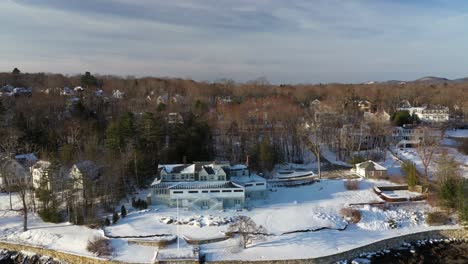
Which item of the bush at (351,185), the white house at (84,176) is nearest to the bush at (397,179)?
the bush at (351,185)

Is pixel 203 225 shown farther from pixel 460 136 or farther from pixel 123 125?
pixel 460 136

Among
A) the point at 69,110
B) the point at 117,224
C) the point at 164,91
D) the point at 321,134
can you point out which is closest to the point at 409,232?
the point at 117,224

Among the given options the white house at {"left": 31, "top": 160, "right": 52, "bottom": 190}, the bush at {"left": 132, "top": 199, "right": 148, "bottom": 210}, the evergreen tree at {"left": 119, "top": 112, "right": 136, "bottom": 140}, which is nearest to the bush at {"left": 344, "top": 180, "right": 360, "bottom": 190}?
the bush at {"left": 132, "top": 199, "right": 148, "bottom": 210}

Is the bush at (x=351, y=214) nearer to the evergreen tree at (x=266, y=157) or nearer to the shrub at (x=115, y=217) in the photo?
the evergreen tree at (x=266, y=157)

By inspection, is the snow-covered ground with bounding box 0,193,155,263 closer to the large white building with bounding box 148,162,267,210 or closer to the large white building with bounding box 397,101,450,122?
the large white building with bounding box 148,162,267,210

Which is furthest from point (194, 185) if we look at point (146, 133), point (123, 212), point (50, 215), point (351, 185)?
point (351, 185)

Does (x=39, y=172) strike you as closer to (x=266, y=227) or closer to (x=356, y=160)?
(x=266, y=227)
